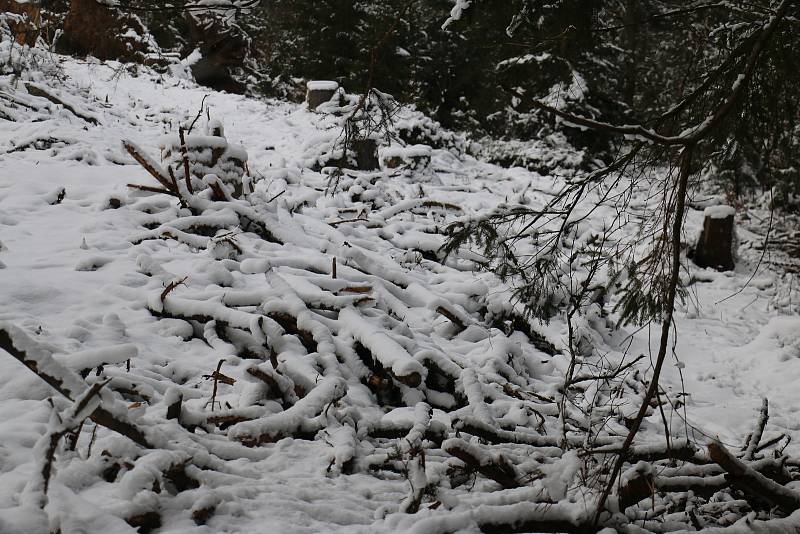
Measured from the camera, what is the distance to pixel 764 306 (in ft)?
23.4

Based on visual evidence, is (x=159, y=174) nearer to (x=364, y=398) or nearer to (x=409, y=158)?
(x=364, y=398)

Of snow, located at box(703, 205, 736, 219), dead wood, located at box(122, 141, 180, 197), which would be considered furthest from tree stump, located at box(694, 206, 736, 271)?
dead wood, located at box(122, 141, 180, 197)

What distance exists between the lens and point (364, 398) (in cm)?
292

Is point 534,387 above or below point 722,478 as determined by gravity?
below

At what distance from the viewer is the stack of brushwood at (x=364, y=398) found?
1707 millimetres

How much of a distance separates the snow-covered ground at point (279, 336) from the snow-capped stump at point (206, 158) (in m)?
0.44

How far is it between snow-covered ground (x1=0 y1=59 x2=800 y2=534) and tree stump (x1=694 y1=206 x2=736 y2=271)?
29 cm

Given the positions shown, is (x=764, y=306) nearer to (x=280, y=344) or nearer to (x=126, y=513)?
(x=280, y=344)

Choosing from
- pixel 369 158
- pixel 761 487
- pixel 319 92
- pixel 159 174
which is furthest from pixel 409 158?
pixel 761 487

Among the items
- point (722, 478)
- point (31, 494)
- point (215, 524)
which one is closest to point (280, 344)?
point (215, 524)

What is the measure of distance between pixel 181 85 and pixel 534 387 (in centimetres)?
1519

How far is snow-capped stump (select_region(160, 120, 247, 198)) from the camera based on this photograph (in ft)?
17.6

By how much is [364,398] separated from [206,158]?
348cm

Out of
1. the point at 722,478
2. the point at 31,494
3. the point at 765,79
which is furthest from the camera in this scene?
the point at 765,79
